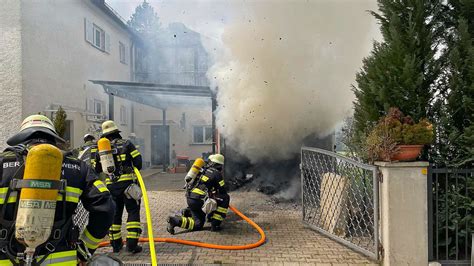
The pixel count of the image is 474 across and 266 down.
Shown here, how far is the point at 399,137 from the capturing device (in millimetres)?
3898

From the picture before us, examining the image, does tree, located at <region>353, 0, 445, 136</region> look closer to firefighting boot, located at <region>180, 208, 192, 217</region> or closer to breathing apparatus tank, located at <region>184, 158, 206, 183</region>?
breathing apparatus tank, located at <region>184, 158, 206, 183</region>

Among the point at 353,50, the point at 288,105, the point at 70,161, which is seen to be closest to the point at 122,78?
the point at 288,105

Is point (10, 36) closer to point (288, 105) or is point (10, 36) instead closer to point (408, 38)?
point (288, 105)

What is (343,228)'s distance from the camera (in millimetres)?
5273

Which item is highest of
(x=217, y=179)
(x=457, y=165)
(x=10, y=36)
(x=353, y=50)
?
(x=10, y=36)

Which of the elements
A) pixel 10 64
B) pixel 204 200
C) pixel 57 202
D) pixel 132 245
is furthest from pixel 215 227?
pixel 10 64

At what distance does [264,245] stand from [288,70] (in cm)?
495

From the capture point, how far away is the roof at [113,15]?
44.6ft

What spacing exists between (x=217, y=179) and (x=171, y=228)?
1.10 meters

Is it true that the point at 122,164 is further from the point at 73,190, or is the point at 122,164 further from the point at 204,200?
the point at 73,190

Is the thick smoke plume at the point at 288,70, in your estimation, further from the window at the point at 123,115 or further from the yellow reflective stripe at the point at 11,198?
the window at the point at 123,115

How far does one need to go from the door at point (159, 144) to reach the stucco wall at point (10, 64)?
386 inches

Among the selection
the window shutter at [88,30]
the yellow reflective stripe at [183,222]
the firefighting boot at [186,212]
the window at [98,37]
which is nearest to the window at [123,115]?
the window at [98,37]

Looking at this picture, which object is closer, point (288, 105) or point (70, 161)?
point (70, 161)
